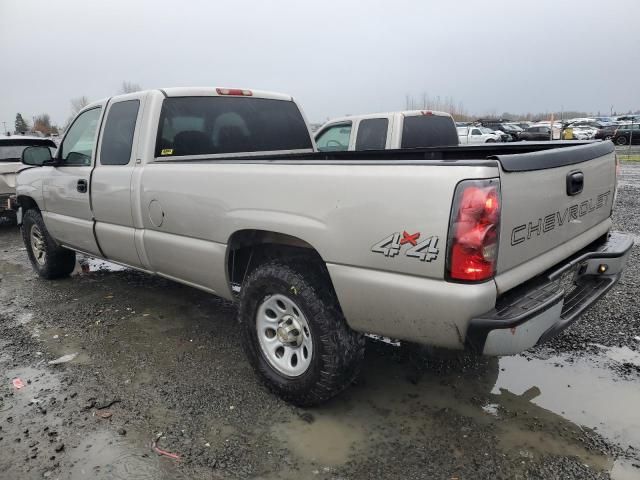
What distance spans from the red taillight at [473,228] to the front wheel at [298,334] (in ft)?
2.76

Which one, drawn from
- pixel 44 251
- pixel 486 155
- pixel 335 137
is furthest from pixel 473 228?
pixel 335 137

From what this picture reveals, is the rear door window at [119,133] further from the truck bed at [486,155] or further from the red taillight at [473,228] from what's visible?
the red taillight at [473,228]

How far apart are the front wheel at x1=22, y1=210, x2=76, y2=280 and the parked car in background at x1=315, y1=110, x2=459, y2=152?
360 cm

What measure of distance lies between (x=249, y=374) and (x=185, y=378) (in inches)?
17.4

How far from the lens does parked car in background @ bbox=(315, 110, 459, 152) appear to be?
24.3ft

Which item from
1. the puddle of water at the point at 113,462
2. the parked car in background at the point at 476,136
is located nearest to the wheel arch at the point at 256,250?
the puddle of water at the point at 113,462

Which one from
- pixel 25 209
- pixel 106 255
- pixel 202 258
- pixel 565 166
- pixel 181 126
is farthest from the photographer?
pixel 25 209

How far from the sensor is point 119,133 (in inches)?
173

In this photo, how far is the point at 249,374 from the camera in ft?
11.8

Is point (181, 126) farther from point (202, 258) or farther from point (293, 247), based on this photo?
point (293, 247)

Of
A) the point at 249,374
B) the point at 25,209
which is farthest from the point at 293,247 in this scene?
the point at 25,209


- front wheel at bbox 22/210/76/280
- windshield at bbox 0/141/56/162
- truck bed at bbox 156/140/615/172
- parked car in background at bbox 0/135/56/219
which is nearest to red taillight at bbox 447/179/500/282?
truck bed at bbox 156/140/615/172

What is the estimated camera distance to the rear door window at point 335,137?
8117 mm

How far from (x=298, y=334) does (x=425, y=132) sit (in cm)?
530
